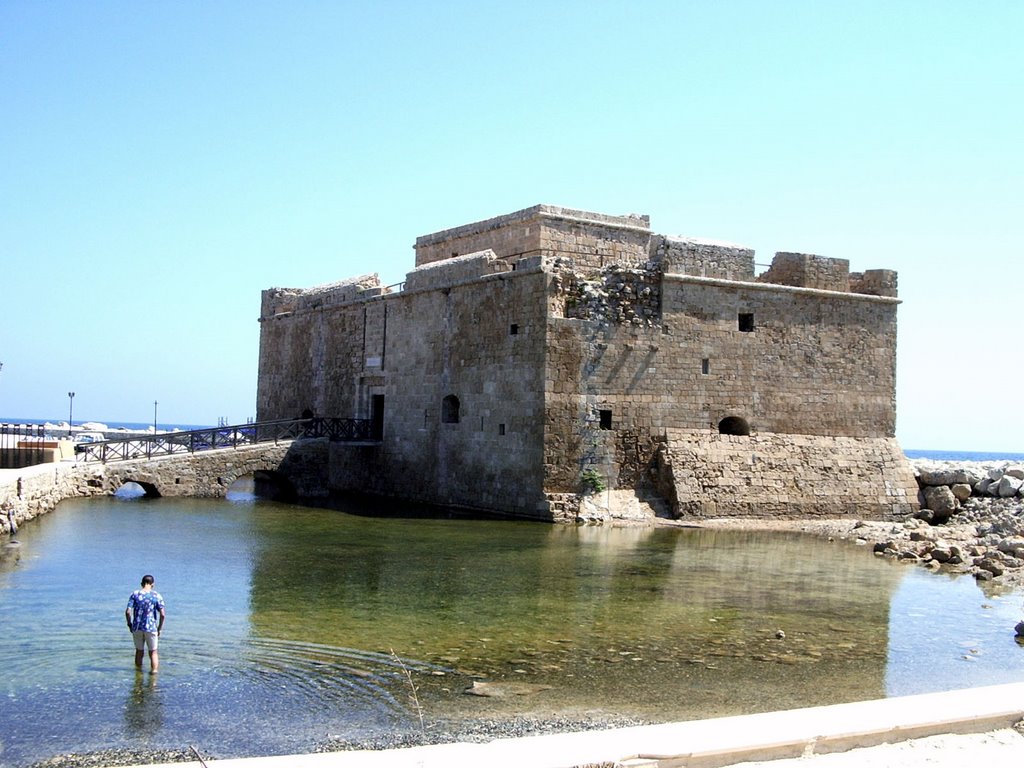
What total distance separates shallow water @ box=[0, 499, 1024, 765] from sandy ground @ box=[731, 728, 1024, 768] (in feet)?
5.15

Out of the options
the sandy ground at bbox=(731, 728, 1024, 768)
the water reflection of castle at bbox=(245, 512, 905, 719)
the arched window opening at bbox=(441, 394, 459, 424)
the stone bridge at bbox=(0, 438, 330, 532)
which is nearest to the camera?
the sandy ground at bbox=(731, 728, 1024, 768)

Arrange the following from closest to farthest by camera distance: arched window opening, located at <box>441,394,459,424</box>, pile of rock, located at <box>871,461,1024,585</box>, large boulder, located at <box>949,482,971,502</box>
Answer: pile of rock, located at <box>871,461,1024,585</box> → large boulder, located at <box>949,482,971,502</box> → arched window opening, located at <box>441,394,459,424</box>

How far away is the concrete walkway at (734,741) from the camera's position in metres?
5.54

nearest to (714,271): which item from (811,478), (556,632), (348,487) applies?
(811,478)

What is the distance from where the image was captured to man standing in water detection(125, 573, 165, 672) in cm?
819

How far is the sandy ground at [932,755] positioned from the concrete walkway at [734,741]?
0.02m

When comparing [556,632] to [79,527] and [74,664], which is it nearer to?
[74,664]

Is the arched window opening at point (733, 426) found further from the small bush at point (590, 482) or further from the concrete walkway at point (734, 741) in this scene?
the concrete walkway at point (734, 741)

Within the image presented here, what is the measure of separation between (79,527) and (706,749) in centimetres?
1313

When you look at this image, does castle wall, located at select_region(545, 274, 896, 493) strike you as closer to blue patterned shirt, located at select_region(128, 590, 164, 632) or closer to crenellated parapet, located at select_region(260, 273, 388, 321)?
crenellated parapet, located at select_region(260, 273, 388, 321)

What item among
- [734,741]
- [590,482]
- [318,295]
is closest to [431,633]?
[734,741]

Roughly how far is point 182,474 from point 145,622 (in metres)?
14.3

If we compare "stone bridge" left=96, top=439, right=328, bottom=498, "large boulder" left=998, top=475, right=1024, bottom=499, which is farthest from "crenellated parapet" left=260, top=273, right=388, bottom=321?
"large boulder" left=998, top=475, right=1024, bottom=499

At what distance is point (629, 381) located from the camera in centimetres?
2020
